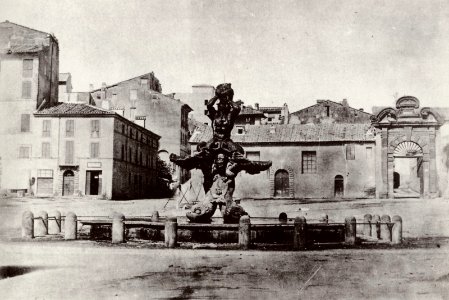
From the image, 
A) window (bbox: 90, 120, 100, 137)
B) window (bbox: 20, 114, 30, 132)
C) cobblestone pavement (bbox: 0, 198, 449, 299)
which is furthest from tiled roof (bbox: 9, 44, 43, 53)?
cobblestone pavement (bbox: 0, 198, 449, 299)

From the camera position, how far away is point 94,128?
43.1 meters

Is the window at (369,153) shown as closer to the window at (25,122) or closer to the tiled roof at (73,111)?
the tiled roof at (73,111)

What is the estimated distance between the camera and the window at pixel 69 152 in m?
42.8

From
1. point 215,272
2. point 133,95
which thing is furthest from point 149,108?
point 215,272

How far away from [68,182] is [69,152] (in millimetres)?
2535

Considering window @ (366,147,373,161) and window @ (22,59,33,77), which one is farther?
window @ (366,147,373,161)

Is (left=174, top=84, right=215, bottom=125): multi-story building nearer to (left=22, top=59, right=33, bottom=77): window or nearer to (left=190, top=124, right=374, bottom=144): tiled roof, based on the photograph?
(left=190, top=124, right=374, bottom=144): tiled roof

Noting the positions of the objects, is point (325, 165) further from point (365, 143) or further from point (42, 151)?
point (42, 151)

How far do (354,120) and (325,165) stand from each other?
1656cm

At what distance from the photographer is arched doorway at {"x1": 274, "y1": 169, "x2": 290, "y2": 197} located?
4569 cm

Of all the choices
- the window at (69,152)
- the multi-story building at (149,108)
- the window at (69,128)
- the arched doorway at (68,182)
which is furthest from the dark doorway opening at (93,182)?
the multi-story building at (149,108)

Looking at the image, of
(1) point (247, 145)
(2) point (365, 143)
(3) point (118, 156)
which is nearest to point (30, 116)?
(3) point (118, 156)

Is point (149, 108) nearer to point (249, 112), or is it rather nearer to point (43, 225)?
point (249, 112)

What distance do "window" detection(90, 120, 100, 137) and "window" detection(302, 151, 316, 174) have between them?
59.1ft
